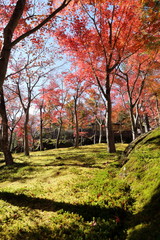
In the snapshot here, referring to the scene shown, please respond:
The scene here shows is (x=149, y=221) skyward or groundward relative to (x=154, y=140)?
groundward

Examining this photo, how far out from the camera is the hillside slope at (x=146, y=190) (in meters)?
2.35

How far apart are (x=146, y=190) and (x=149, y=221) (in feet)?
3.44

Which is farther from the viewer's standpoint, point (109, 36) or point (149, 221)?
point (109, 36)

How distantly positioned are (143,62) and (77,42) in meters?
7.06

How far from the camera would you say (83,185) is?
5.11m

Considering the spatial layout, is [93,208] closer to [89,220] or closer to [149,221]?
[89,220]

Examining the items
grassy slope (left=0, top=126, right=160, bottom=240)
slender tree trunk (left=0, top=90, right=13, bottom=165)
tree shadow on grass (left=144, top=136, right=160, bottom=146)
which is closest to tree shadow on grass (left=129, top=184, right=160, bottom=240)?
grassy slope (left=0, top=126, right=160, bottom=240)

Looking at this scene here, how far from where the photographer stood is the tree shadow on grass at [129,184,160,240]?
219cm

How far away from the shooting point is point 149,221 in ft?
8.12

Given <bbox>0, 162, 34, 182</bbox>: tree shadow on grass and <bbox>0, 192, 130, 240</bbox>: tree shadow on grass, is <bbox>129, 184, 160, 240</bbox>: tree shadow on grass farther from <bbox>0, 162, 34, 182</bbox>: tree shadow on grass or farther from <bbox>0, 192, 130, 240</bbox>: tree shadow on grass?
<bbox>0, 162, 34, 182</bbox>: tree shadow on grass

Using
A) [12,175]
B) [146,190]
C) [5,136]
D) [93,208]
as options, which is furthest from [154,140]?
[5,136]

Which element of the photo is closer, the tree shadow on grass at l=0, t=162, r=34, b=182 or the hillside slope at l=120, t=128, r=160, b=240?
the hillside slope at l=120, t=128, r=160, b=240

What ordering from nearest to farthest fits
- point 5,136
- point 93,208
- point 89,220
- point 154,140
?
point 89,220, point 93,208, point 154,140, point 5,136

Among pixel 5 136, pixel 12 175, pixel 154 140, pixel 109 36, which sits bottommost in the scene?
pixel 12 175
